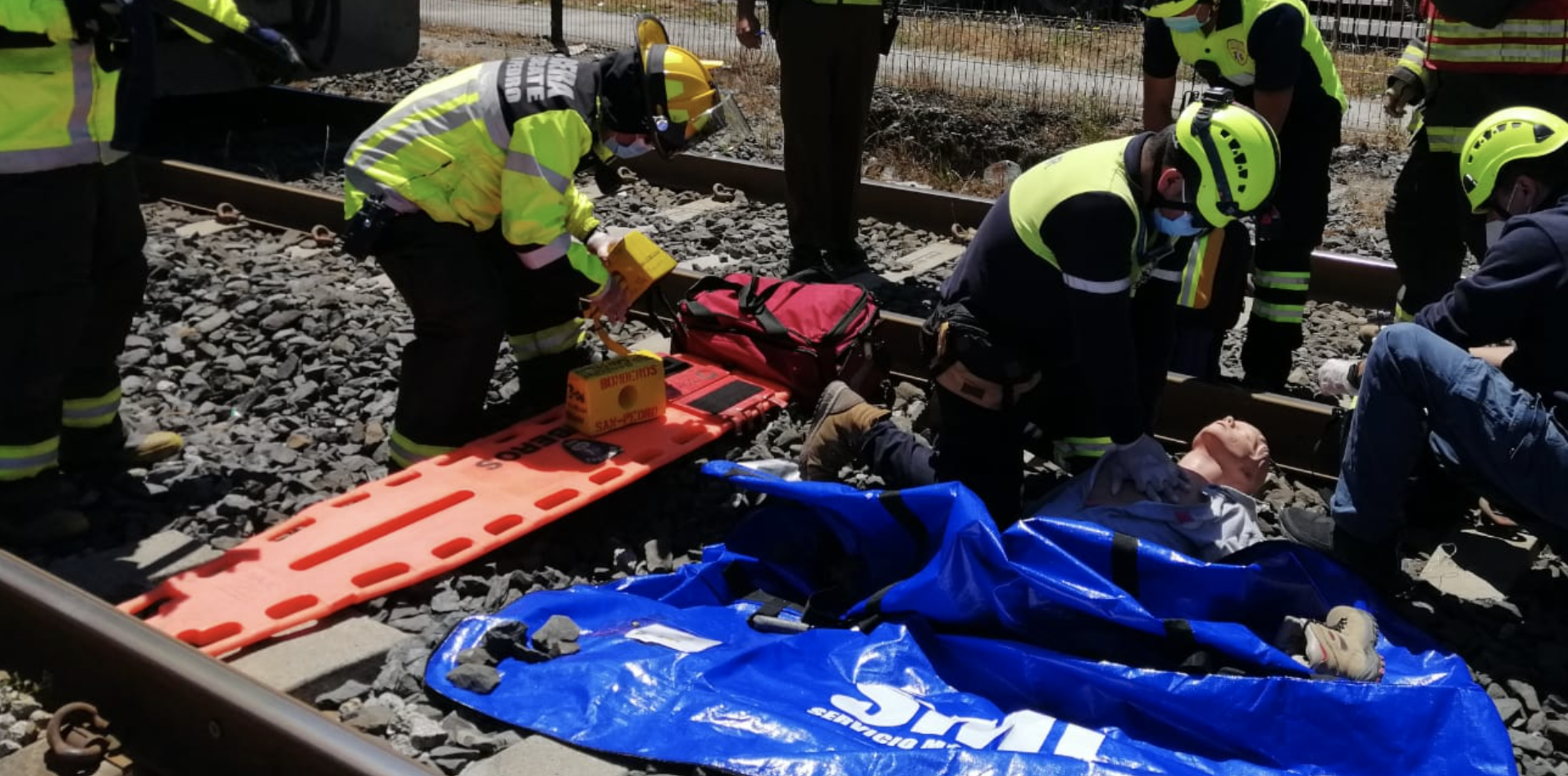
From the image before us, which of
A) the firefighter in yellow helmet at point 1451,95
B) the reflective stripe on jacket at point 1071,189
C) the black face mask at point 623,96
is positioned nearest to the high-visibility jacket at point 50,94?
the black face mask at point 623,96

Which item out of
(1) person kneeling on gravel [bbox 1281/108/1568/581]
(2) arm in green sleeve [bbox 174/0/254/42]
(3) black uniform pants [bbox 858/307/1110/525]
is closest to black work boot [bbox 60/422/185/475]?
(2) arm in green sleeve [bbox 174/0/254/42]

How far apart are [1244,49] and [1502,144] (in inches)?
60.1

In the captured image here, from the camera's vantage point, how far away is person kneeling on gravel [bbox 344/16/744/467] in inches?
179

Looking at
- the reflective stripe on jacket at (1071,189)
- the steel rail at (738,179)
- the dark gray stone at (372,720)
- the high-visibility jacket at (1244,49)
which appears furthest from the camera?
the steel rail at (738,179)

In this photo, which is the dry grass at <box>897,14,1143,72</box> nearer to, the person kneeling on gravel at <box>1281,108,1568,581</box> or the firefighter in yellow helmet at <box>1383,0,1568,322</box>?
the firefighter in yellow helmet at <box>1383,0,1568,322</box>

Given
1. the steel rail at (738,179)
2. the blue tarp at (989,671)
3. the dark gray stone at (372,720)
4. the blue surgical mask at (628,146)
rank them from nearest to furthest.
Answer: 1. the blue tarp at (989,671)
2. the dark gray stone at (372,720)
3. the blue surgical mask at (628,146)
4. the steel rail at (738,179)

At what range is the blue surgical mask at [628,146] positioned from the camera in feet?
15.5

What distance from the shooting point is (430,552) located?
→ 418 cm

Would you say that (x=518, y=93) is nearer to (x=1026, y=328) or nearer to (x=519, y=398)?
(x=519, y=398)

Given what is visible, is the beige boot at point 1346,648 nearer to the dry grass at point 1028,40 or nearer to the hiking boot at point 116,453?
the hiking boot at point 116,453

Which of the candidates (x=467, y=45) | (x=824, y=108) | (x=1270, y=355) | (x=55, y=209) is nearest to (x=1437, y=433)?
(x=1270, y=355)

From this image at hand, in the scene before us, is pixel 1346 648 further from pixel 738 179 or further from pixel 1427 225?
pixel 738 179

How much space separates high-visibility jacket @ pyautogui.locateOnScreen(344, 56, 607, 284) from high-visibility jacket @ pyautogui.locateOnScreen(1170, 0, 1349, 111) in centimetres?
251

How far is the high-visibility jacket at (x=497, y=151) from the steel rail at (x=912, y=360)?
1.65 m
